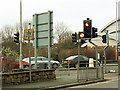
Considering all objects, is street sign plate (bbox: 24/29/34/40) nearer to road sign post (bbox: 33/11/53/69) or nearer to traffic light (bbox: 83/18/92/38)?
road sign post (bbox: 33/11/53/69)

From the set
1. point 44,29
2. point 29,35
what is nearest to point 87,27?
point 44,29

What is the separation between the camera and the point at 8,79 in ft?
39.4

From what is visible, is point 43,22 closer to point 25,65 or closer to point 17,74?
point 17,74

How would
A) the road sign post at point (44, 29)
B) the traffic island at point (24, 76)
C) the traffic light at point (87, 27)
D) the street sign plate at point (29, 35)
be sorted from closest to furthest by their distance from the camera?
the traffic island at point (24, 76), the street sign plate at point (29, 35), the road sign post at point (44, 29), the traffic light at point (87, 27)

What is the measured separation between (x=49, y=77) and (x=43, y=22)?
10.8 ft

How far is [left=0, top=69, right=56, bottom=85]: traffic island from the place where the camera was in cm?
1195

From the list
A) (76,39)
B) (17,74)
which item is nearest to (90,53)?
(76,39)

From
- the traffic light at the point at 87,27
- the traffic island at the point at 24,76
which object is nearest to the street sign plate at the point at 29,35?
the traffic island at the point at 24,76

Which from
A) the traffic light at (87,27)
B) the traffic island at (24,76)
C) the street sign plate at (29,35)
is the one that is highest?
the traffic light at (87,27)

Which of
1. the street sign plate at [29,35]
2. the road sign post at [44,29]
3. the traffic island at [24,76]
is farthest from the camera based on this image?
the road sign post at [44,29]

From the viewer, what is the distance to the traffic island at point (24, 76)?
1195 centimetres

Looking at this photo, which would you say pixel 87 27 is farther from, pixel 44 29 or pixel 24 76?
pixel 24 76

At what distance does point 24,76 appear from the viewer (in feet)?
41.8

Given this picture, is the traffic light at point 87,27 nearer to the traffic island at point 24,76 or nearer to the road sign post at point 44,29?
the road sign post at point 44,29
